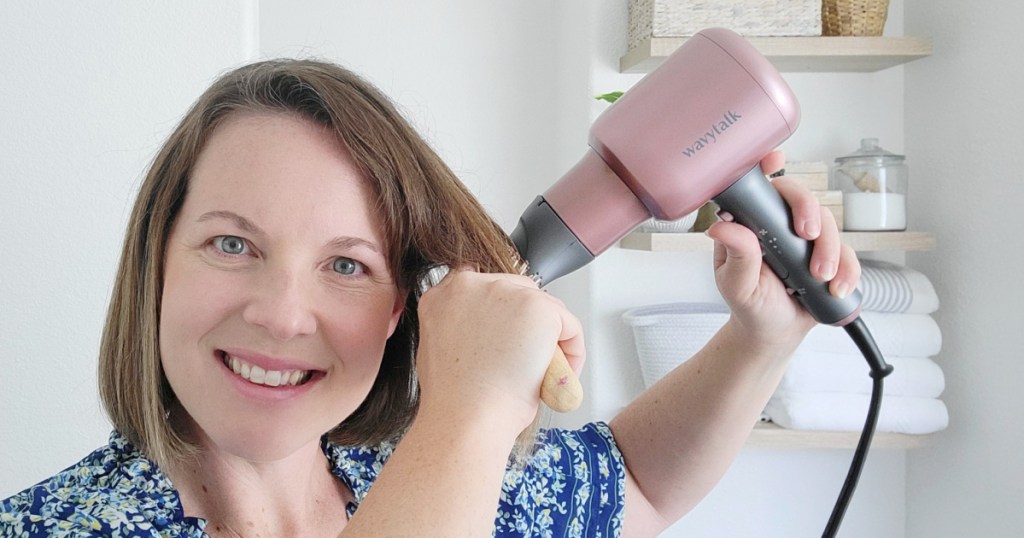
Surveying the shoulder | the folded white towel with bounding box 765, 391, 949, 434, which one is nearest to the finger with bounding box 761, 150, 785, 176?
the shoulder

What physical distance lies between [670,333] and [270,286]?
3.25 ft

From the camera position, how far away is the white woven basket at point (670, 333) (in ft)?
5.16

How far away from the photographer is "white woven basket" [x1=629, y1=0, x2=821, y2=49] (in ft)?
4.99

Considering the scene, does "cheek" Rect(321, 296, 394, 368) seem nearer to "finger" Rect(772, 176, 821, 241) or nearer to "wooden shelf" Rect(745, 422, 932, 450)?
"finger" Rect(772, 176, 821, 241)

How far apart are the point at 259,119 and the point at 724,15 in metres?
1.00

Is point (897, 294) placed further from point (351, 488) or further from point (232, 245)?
point (232, 245)

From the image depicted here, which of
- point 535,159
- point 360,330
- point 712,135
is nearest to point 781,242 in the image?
point 712,135

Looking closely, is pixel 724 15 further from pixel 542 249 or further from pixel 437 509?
pixel 437 509

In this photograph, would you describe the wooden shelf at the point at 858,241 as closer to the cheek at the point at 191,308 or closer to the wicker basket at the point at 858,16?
the wicker basket at the point at 858,16

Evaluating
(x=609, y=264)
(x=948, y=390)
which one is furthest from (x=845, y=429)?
(x=609, y=264)

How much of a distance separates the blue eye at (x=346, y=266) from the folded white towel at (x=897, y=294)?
3.44ft

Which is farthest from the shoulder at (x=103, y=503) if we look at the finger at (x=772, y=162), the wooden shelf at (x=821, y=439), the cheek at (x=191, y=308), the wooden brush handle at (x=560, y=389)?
the wooden shelf at (x=821, y=439)

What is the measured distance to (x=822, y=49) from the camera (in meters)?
1.54

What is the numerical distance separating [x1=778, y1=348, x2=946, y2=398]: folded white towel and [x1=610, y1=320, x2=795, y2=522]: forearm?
582 millimetres
